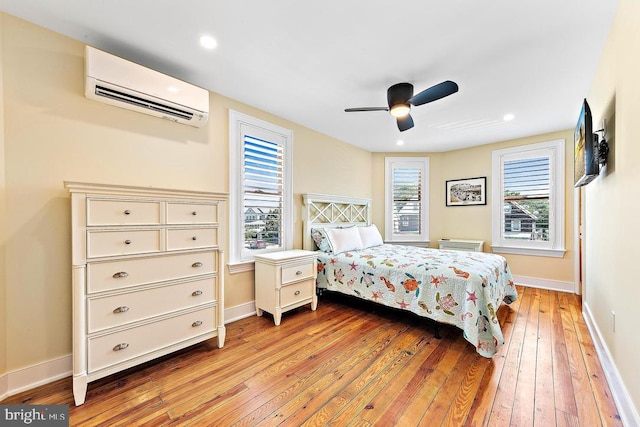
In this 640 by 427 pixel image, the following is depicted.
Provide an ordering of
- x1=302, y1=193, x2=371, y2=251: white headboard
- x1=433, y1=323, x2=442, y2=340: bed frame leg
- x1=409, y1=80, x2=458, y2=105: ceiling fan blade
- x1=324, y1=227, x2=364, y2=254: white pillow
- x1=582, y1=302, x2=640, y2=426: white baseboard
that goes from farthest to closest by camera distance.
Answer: x1=302, y1=193, x2=371, y2=251: white headboard < x1=324, y1=227, x2=364, y2=254: white pillow < x1=433, y1=323, x2=442, y2=340: bed frame leg < x1=409, y1=80, x2=458, y2=105: ceiling fan blade < x1=582, y1=302, x2=640, y2=426: white baseboard

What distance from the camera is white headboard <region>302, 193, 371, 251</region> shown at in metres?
3.82

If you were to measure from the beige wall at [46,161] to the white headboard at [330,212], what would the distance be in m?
1.99

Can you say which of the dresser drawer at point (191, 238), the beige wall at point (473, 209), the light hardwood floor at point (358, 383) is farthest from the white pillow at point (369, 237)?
the dresser drawer at point (191, 238)

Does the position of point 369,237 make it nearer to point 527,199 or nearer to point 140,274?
point 527,199

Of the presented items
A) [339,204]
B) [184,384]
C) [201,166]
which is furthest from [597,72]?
[184,384]

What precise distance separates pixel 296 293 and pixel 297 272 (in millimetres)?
243

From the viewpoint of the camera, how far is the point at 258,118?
325 cm

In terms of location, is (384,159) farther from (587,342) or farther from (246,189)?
(587,342)

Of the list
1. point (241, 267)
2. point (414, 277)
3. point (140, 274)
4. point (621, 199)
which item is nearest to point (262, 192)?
point (241, 267)

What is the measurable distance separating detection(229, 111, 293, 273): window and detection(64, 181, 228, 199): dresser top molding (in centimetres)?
84

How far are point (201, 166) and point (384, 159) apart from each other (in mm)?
3683

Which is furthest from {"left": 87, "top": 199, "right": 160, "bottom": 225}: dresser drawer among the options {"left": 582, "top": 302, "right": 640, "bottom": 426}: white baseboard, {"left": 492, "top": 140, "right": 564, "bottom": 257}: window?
{"left": 492, "top": 140, "right": 564, "bottom": 257}: window

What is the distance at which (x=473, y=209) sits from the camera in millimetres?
4867
